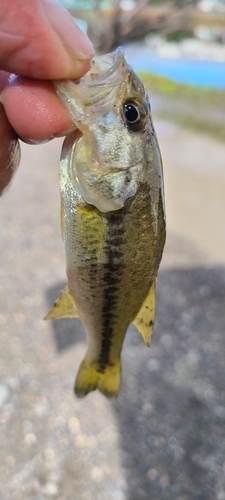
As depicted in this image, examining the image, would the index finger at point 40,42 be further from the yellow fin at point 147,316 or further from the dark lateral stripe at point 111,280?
the yellow fin at point 147,316

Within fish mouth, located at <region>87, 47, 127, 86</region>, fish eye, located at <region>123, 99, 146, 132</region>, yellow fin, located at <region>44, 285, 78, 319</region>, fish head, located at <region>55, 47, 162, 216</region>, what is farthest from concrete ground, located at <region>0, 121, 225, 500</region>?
fish mouth, located at <region>87, 47, 127, 86</region>

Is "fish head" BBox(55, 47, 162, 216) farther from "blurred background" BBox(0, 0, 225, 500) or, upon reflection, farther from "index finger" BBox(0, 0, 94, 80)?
"blurred background" BBox(0, 0, 225, 500)

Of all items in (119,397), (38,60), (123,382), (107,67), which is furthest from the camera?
(123,382)

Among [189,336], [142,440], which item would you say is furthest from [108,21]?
[142,440]

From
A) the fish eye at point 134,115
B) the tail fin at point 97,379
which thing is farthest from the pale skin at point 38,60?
the tail fin at point 97,379

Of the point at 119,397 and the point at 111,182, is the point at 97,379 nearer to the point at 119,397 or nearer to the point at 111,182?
the point at 111,182

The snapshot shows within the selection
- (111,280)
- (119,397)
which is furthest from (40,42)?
(119,397)
